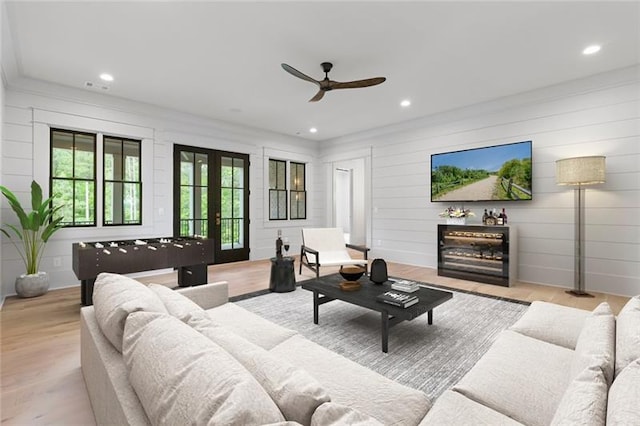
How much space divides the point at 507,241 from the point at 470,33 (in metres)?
2.87

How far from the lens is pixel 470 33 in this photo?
3.06 metres

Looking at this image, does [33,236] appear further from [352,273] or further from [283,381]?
[283,381]

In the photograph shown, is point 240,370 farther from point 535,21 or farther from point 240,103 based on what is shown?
point 240,103

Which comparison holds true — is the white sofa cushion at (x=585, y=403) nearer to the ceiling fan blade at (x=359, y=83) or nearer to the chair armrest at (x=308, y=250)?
the ceiling fan blade at (x=359, y=83)

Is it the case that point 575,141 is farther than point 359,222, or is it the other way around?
point 359,222

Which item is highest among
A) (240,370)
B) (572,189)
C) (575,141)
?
(575,141)

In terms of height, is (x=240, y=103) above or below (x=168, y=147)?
above

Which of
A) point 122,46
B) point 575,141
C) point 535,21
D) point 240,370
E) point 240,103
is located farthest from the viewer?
point 240,103

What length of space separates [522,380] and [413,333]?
1.48m

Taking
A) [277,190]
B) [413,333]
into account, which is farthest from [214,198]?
[413,333]

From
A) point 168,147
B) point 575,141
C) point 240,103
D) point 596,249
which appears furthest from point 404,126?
point 168,147

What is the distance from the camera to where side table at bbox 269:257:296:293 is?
161 inches

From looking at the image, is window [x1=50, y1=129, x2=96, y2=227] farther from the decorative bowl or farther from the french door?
the decorative bowl

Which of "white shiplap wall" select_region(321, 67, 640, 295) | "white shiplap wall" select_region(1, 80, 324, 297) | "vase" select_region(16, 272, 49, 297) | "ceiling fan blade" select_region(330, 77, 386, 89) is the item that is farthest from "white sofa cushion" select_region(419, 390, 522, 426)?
"white shiplap wall" select_region(1, 80, 324, 297)
